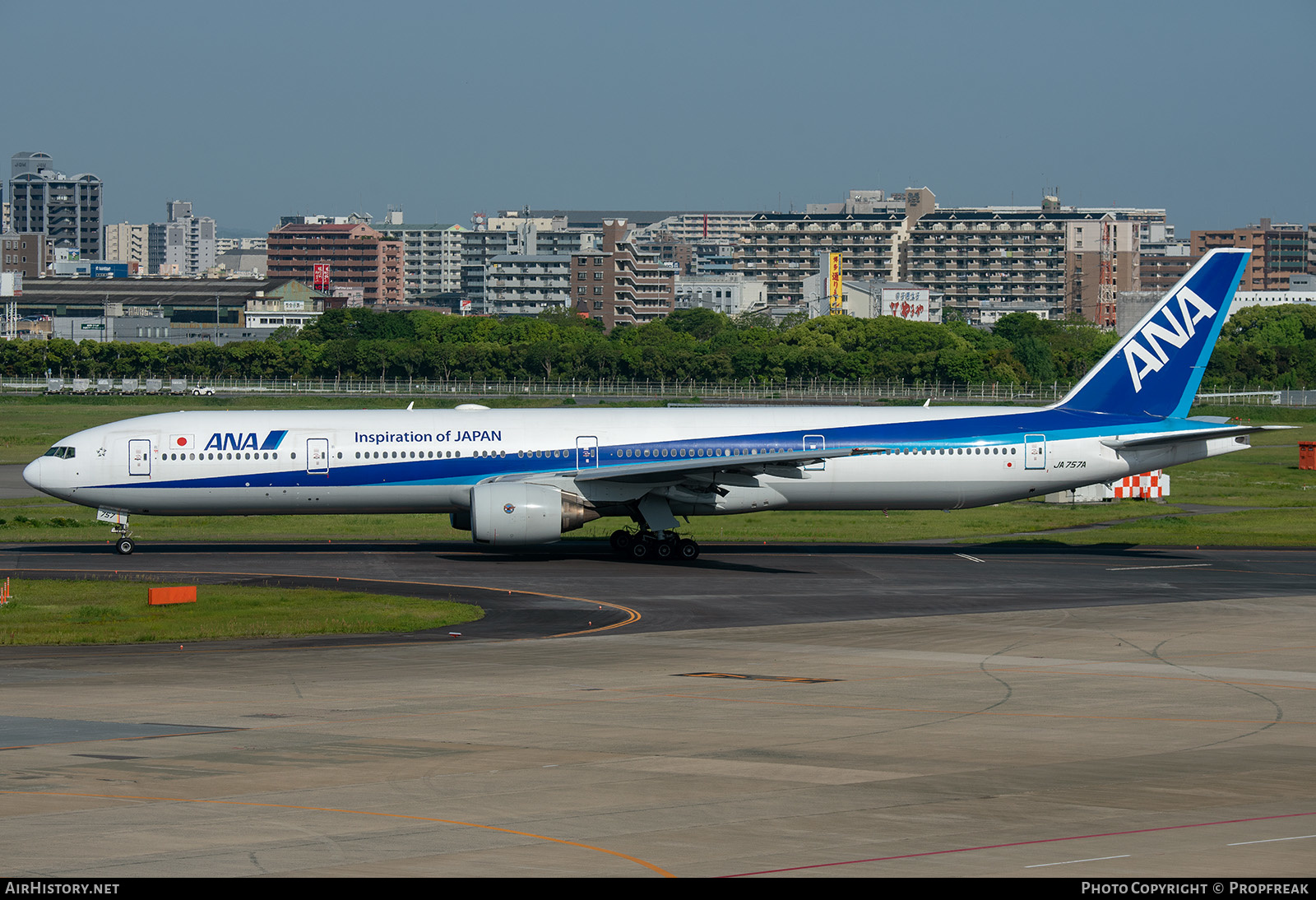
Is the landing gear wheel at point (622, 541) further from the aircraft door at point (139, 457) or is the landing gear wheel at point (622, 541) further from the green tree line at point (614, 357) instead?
the green tree line at point (614, 357)

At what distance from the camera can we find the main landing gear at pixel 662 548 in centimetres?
4716

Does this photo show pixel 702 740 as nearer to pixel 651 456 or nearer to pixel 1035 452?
pixel 651 456

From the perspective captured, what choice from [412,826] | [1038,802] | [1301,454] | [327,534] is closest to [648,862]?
[412,826]

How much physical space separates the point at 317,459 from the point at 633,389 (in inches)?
4712

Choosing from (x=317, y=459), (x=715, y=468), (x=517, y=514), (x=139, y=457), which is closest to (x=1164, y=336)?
(x=715, y=468)

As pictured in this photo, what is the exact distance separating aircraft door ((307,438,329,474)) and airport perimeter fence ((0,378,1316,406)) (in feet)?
297

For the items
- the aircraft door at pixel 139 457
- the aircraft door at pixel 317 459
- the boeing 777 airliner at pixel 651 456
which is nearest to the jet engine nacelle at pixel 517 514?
the boeing 777 airliner at pixel 651 456

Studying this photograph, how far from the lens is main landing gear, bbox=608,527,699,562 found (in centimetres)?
4716

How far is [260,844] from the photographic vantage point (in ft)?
48.0

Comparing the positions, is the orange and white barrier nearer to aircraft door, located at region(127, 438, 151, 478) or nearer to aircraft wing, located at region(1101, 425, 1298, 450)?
aircraft wing, located at region(1101, 425, 1298, 450)

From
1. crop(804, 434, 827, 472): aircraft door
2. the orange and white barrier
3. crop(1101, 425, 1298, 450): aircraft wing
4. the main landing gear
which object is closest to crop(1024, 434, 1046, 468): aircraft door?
crop(1101, 425, 1298, 450): aircraft wing

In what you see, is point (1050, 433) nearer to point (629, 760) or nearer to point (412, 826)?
point (629, 760)

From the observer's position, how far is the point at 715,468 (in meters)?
45.2

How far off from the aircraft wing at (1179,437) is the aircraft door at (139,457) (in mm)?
31863
